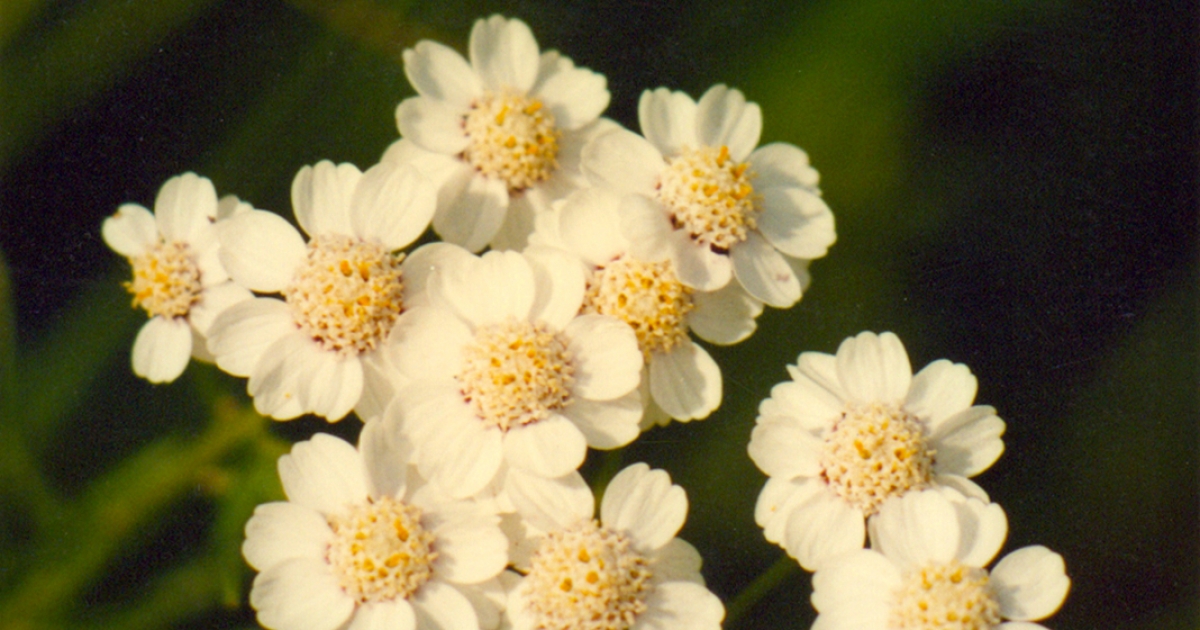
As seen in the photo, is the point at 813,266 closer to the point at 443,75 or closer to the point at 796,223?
the point at 796,223

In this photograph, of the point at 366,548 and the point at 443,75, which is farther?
the point at 443,75

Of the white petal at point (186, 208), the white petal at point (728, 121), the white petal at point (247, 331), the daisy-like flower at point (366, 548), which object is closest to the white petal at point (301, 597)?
the daisy-like flower at point (366, 548)

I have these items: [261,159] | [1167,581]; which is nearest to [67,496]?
[261,159]

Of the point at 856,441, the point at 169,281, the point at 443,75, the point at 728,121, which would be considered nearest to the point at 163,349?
the point at 169,281

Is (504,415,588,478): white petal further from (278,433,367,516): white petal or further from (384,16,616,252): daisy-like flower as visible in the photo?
(384,16,616,252): daisy-like flower

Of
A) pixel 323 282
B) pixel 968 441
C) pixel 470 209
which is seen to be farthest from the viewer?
pixel 470 209

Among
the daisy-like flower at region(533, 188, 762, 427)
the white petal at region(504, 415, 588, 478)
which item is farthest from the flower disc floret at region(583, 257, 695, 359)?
the white petal at region(504, 415, 588, 478)
